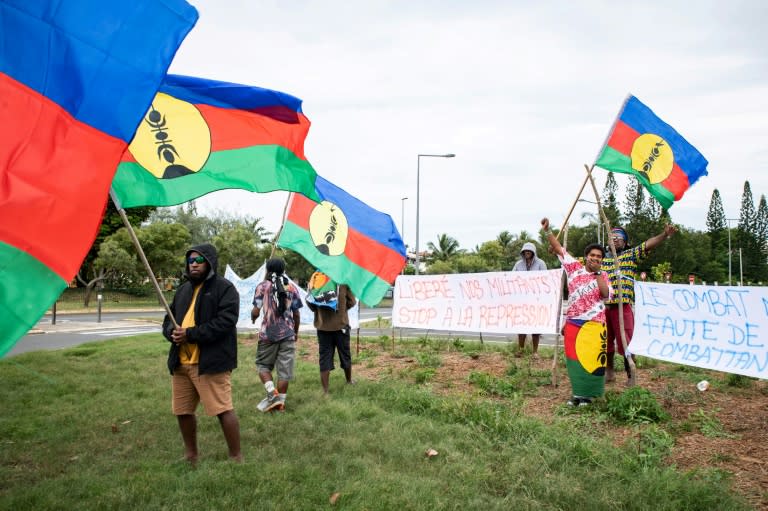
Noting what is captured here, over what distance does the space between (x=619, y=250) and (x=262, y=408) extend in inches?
188

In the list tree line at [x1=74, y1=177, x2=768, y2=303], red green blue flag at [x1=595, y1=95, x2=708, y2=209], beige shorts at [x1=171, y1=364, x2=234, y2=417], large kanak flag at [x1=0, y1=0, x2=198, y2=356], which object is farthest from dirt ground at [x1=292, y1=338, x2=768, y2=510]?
tree line at [x1=74, y1=177, x2=768, y2=303]

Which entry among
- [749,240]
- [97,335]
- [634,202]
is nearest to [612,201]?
[634,202]

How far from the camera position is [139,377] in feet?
27.7

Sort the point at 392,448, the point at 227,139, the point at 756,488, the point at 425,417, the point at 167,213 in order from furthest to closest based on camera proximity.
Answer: the point at 167,213 < the point at 425,417 < the point at 227,139 < the point at 392,448 < the point at 756,488

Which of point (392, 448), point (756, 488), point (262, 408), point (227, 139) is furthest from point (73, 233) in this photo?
point (756, 488)

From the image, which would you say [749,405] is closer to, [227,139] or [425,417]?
[425,417]

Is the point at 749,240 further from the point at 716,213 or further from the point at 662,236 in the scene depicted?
the point at 662,236

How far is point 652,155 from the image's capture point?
22.2 feet

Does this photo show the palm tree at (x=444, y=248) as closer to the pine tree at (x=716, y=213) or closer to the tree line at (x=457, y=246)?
the tree line at (x=457, y=246)

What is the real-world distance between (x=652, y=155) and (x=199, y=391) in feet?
19.0

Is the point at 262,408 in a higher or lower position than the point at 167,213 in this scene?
lower

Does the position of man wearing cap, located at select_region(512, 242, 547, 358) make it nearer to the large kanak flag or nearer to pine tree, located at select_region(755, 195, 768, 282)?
the large kanak flag

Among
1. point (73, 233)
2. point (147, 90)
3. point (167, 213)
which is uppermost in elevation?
point (167, 213)

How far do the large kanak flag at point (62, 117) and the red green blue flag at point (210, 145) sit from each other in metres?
1.34
